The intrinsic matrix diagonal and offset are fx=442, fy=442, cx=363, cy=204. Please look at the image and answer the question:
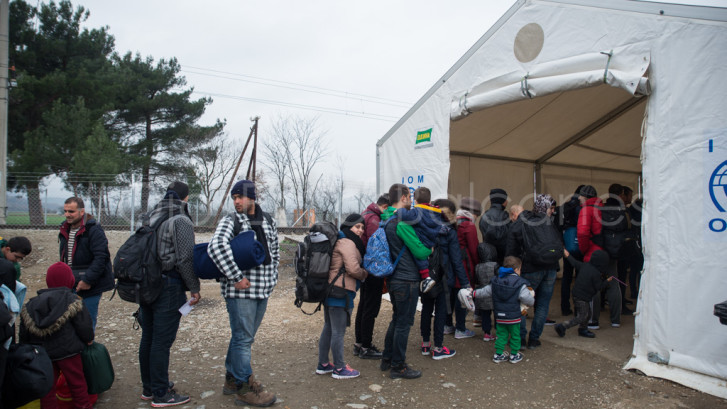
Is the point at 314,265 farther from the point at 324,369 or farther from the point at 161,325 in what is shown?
the point at 161,325

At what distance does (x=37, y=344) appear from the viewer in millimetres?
3012

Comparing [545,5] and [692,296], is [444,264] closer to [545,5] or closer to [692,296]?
[692,296]

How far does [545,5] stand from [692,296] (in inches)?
132

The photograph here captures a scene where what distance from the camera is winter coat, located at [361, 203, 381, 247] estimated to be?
4610 millimetres

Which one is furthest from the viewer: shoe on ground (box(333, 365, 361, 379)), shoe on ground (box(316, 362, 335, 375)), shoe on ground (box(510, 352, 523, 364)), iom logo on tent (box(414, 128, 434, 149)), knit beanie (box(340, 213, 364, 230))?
iom logo on tent (box(414, 128, 434, 149))

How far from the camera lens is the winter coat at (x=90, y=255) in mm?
3967

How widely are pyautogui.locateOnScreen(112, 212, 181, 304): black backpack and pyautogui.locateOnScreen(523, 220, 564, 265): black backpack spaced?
3598 mm

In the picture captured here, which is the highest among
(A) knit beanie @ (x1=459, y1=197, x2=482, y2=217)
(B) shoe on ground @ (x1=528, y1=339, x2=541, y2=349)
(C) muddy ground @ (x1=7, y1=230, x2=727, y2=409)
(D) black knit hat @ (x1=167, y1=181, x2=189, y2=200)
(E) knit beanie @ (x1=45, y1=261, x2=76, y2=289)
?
(D) black knit hat @ (x1=167, y1=181, x2=189, y2=200)

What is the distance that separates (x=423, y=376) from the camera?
162 inches

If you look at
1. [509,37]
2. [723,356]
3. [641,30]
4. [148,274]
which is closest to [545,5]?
[509,37]

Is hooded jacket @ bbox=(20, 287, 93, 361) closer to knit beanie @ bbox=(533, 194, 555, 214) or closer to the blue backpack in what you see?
the blue backpack

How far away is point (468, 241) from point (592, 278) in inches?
55.2

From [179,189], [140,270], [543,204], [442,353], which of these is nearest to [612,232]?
[543,204]

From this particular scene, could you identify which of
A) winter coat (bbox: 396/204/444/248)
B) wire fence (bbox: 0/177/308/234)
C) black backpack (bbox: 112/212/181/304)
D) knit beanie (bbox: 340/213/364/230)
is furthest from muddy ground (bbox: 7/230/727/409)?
wire fence (bbox: 0/177/308/234)
